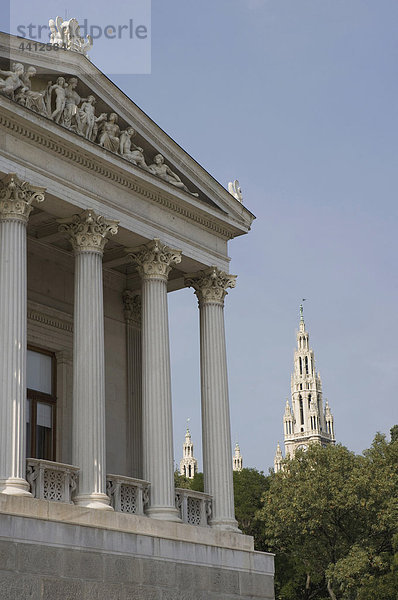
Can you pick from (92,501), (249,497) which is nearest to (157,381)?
(92,501)

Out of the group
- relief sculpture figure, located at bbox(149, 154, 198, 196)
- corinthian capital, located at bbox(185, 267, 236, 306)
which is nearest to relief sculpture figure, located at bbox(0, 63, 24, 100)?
relief sculpture figure, located at bbox(149, 154, 198, 196)

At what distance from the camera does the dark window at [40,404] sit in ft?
102

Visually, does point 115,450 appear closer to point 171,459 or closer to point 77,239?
point 171,459

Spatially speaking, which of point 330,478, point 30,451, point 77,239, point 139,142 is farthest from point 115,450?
point 330,478

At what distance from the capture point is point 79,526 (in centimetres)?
2469

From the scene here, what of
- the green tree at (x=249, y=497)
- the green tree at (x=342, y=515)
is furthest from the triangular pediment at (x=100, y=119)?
the green tree at (x=249, y=497)

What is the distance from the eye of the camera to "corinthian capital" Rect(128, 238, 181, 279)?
102 ft

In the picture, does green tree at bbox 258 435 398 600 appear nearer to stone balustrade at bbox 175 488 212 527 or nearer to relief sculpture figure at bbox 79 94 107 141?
stone balustrade at bbox 175 488 212 527

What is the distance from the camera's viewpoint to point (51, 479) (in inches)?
1024

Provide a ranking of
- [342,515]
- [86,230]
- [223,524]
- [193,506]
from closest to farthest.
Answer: [86,230]
[193,506]
[223,524]
[342,515]

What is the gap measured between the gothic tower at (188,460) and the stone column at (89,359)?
505ft

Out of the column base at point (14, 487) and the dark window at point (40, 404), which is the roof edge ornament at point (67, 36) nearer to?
the dark window at point (40, 404)

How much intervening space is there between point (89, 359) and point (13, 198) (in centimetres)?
513

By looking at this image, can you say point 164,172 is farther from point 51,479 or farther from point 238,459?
point 238,459
